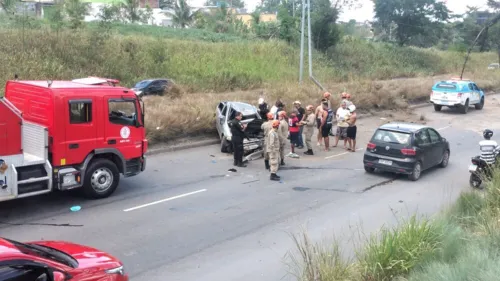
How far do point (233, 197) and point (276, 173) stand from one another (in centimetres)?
249

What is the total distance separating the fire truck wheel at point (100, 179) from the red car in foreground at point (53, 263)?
4.97m

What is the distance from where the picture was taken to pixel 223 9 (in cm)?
6556

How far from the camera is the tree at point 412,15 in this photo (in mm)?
56719

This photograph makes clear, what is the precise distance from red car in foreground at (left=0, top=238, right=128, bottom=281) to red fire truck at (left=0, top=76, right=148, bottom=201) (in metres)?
4.18

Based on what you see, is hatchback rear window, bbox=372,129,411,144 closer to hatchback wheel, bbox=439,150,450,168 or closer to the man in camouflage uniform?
hatchback wheel, bbox=439,150,450,168

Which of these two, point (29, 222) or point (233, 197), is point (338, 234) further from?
point (29, 222)

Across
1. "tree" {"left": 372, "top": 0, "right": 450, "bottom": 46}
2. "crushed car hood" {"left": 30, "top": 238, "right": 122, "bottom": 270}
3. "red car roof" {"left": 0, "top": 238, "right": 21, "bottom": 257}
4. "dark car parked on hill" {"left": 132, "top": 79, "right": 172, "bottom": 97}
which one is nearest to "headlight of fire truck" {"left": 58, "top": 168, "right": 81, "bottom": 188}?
"crushed car hood" {"left": 30, "top": 238, "right": 122, "bottom": 270}

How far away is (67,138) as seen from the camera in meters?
10.6

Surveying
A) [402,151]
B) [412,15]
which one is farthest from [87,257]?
[412,15]

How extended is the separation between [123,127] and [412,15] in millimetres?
51481

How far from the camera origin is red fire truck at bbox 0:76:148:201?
387 inches

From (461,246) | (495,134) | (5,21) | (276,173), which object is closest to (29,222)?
(276,173)

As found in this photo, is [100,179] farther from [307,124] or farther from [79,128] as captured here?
[307,124]

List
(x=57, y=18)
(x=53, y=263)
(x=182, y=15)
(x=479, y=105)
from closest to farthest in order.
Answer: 1. (x=53, y=263)
2. (x=479, y=105)
3. (x=57, y=18)
4. (x=182, y=15)
